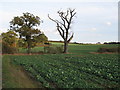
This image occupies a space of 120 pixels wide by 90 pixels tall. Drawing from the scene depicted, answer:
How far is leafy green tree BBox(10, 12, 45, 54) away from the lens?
49.5 m

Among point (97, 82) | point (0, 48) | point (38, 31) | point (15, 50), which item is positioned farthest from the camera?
point (38, 31)

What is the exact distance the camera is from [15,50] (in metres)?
47.3

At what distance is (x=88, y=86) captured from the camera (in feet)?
38.2

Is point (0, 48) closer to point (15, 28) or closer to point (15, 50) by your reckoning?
point (15, 50)

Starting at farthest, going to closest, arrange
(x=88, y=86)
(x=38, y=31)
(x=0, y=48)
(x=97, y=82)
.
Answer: (x=38, y=31) → (x=0, y=48) → (x=97, y=82) → (x=88, y=86)

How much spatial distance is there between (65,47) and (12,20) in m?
15.5

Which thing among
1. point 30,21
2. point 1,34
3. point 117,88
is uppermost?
point 30,21

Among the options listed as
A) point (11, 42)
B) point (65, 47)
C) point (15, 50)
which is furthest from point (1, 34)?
point (65, 47)

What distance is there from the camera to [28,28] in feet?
163

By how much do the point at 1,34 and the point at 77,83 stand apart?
43295mm

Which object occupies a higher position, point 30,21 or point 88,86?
point 30,21

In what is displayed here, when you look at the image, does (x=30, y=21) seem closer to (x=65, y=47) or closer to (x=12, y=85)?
(x=65, y=47)

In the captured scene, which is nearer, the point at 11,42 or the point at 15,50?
the point at 15,50

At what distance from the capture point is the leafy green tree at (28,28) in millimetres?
49500
